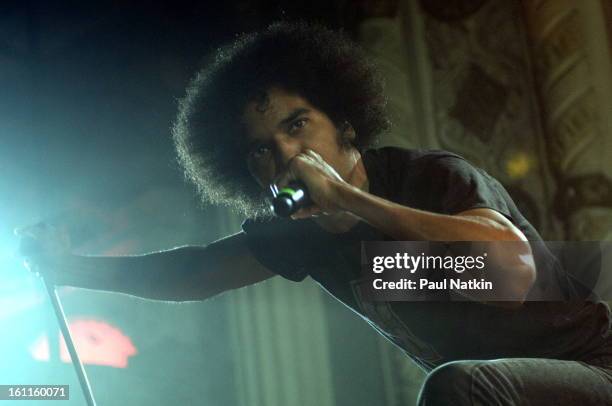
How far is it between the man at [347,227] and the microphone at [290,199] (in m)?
0.01

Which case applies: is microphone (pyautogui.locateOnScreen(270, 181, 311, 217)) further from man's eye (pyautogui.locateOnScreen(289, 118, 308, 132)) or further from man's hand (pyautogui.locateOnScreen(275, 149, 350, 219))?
man's eye (pyautogui.locateOnScreen(289, 118, 308, 132))

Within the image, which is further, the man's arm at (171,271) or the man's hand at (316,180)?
the man's arm at (171,271)

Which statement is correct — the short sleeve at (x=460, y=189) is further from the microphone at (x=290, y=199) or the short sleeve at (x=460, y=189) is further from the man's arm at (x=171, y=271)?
the man's arm at (x=171, y=271)

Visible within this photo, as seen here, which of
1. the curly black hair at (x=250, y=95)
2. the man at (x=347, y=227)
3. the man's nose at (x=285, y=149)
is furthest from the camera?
the curly black hair at (x=250, y=95)

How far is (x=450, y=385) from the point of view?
0.79m

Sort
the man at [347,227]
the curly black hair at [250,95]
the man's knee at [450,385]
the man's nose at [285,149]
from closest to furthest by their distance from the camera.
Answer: the man's knee at [450,385], the man at [347,227], the man's nose at [285,149], the curly black hair at [250,95]

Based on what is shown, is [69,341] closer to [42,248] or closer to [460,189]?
[42,248]

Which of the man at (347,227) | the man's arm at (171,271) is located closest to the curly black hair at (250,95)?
the man at (347,227)

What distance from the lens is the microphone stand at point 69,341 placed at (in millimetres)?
1227

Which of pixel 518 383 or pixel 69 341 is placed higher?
pixel 69 341

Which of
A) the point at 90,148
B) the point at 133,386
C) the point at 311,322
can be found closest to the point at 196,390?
the point at 133,386

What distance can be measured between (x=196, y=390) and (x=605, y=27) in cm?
112

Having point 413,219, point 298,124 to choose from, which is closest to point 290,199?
point 413,219

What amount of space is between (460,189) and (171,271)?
57 cm
